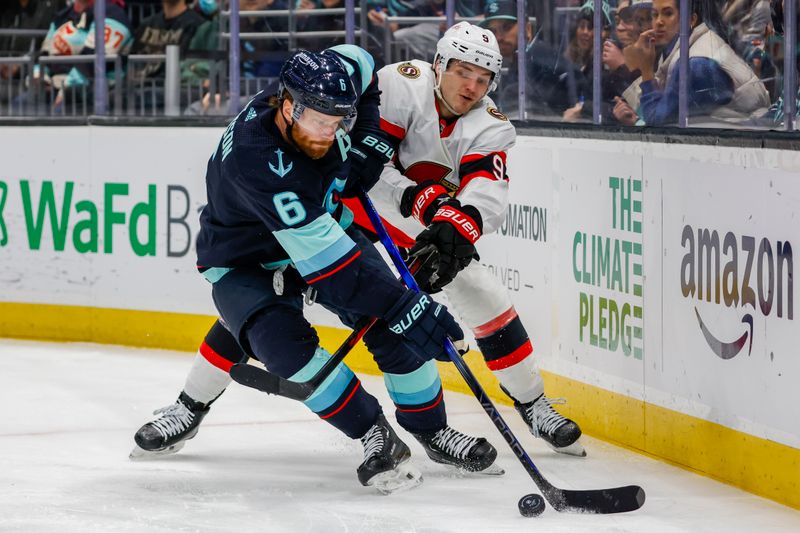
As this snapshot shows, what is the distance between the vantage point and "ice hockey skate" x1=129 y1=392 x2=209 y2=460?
11.7 ft

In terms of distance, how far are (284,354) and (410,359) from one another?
0.33 meters

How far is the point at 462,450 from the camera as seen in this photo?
11.0ft

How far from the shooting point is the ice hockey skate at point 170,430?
3.56 meters

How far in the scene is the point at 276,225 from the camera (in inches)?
114

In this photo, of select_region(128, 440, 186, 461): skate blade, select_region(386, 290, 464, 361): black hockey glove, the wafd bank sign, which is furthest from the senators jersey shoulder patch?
the wafd bank sign

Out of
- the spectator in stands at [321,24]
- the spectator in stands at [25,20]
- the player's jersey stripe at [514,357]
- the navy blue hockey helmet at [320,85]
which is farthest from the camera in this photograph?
the spectator in stands at [25,20]

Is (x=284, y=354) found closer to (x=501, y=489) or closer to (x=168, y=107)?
(x=501, y=489)

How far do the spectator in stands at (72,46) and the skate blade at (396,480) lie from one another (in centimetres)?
293

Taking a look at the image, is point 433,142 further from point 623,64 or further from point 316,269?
point 623,64

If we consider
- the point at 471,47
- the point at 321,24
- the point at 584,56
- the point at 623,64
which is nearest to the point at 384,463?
the point at 471,47

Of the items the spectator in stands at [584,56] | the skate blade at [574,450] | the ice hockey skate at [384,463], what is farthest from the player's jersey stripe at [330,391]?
the spectator in stands at [584,56]

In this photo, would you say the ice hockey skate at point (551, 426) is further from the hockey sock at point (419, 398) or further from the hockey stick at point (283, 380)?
the hockey stick at point (283, 380)

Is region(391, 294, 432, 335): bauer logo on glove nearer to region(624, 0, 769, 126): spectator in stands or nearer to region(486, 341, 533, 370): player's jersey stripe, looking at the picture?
region(486, 341, 533, 370): player's jersey stripe

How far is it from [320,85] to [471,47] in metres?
0.60
